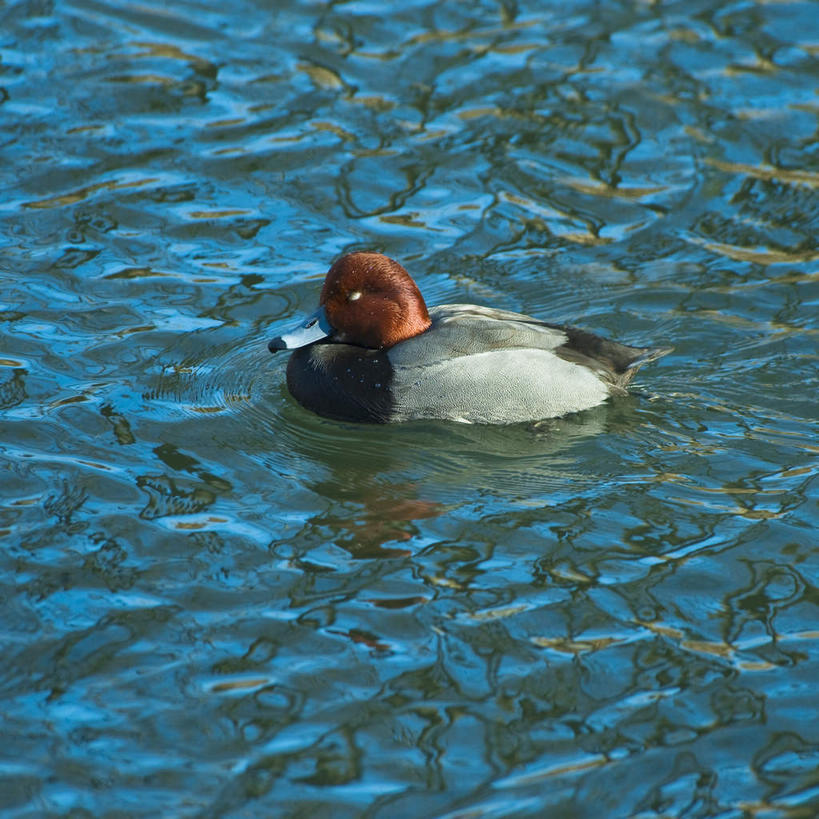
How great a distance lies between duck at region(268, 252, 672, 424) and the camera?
6395mm

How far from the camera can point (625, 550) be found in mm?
5301

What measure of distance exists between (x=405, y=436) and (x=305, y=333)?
79cm

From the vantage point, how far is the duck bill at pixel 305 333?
6570mm

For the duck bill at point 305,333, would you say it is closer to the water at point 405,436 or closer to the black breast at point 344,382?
the black breast at point 344,382

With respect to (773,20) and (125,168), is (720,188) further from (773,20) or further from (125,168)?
(125,168)

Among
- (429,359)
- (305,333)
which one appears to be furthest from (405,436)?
(305,333)

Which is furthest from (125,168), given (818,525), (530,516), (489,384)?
(818,525)

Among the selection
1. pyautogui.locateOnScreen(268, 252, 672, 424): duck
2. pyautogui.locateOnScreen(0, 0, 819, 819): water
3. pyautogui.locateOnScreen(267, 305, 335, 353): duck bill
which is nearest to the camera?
pyautogui.locateOnScreen(0, 0, 819, 819): water

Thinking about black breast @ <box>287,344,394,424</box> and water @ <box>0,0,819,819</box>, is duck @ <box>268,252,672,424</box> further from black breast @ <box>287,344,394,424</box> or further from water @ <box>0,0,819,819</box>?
water @ <box>0,0,819,819</box>

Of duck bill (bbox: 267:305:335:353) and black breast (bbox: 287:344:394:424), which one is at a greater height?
duck bill (bbox: 267:305:335:353)

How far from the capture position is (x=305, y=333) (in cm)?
666

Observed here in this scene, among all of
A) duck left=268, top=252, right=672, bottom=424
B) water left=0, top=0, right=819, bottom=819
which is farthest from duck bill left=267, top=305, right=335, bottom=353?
water left=0, top=0, right=819, bottom=819

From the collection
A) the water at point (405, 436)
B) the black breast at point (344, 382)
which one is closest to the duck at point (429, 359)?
the black breast at point (344, 382)

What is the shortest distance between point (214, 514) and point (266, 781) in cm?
172
